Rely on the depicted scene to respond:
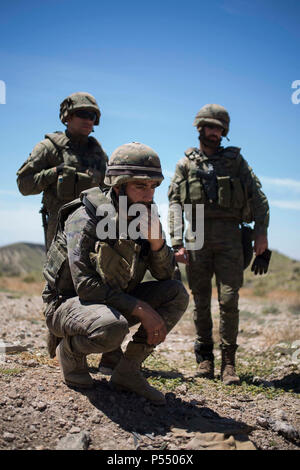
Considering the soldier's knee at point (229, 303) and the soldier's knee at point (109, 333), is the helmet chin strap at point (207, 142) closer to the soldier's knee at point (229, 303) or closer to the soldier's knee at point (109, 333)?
the soldier's knee at point (229, 303)

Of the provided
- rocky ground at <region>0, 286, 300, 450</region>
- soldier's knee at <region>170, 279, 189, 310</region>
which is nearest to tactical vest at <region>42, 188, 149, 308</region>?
soldier's knee at <region>170, 279, 189, 310</region>

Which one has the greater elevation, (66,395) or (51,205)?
(51,205)

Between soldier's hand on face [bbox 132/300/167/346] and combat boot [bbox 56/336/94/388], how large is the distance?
549 millimetres

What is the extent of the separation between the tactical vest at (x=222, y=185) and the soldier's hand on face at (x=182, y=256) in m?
0.57

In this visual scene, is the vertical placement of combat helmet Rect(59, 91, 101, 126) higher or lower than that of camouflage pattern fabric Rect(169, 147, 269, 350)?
higher

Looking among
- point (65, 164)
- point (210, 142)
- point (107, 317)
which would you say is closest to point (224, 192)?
point (210, 142)

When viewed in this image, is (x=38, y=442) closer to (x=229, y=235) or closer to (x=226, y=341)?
(x=226, y=341)

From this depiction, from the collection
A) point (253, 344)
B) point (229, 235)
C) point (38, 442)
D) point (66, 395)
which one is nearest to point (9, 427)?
point (38, 442)

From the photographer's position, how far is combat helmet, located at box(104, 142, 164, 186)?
3607 millimetres

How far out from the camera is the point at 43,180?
5359 mm

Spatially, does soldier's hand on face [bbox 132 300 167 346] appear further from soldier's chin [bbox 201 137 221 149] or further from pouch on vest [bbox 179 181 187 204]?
soldier's chin [bbox 201 137 221 149]

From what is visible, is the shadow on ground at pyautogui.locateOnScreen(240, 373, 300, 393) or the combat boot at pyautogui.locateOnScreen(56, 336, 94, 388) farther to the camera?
the shadow on ground at pyautogui.locateOnScreen(240, 373, 300, 393)
